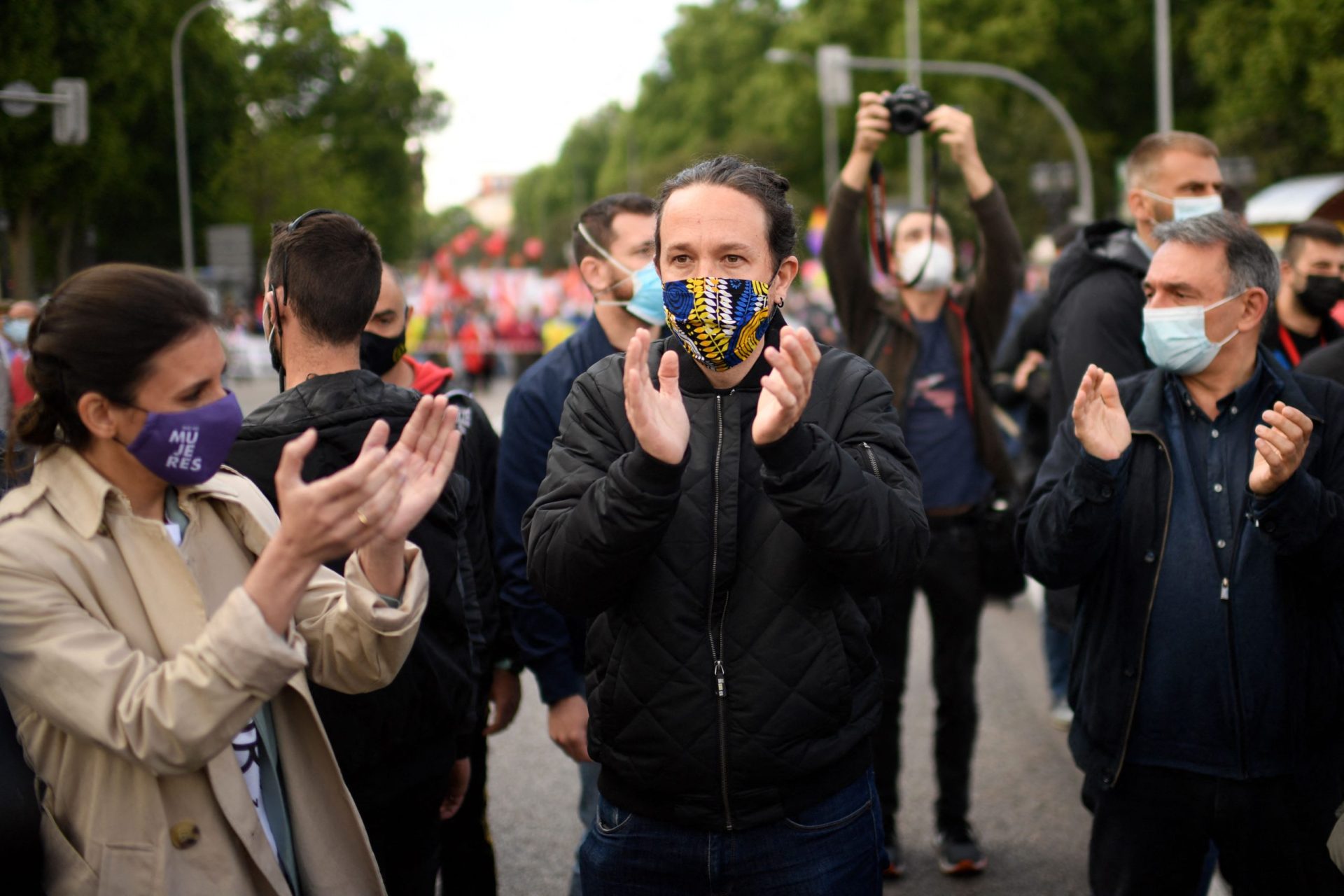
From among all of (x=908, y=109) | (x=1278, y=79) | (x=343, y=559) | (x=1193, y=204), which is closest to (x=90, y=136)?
(x=908, y=109)

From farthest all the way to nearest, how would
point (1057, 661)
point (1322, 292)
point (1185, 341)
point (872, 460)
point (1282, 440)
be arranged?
point (1057, 661)
point (1322, 292)
point (1185, 341)
point (1282, 440)
point (872, 460)

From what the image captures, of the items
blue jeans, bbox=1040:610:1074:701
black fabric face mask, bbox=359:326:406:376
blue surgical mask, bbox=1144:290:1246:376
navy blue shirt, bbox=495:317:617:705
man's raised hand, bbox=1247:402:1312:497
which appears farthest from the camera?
blue jeans, bbox=1040:610:1074:701

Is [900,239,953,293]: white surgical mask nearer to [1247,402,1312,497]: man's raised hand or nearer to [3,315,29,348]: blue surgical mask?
[1247,402,1312,497]: man's raised hand

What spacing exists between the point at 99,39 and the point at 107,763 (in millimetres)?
A: 13912

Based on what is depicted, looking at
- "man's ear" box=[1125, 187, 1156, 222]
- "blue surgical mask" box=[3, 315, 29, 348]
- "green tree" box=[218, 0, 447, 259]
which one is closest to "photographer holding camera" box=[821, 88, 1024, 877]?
"man's ear" box=[1125, 187, 1156, 222]

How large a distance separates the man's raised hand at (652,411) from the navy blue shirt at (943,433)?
273cm

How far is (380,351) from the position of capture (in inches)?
168

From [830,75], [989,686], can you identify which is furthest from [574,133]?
[989,686]

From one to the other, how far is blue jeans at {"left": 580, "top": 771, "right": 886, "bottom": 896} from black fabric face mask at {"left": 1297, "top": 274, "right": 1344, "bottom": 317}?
3669mm

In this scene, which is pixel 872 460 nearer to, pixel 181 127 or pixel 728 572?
pixel 728 572

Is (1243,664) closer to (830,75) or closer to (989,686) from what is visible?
(989,686)

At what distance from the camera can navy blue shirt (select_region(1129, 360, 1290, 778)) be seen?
128 inches

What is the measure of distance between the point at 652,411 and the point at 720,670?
1.69 feet

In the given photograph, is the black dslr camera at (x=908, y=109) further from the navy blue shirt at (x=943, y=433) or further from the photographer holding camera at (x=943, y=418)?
the navy blue shirt at (x=943, y=433)
